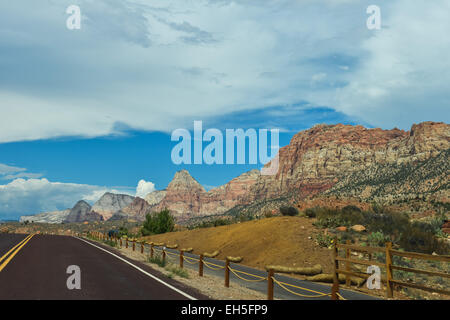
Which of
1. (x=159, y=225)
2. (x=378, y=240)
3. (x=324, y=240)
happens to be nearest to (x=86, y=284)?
(x=324, y=240)

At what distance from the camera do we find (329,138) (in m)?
177

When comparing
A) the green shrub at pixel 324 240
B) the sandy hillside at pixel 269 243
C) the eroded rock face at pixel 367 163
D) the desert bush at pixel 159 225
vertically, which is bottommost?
the desert bush at pixel 159 225

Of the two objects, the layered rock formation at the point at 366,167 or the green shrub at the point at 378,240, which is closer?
the green shrub at the point at 378,240

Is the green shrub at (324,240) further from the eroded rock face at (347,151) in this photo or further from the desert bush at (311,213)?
the eroded rock face at (347,151)

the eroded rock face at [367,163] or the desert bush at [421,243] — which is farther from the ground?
the eroded rock face at [367,163]

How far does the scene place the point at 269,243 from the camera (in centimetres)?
2773

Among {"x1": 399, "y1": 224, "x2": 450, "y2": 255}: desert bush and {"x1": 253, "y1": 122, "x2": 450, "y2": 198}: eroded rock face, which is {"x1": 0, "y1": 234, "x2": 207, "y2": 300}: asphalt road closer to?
{"x1": 399, "y1": 224, "x2": 450, "y2": 255}: desert bush

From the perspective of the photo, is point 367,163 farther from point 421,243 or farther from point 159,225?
point 421,243

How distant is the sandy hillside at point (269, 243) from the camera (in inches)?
917

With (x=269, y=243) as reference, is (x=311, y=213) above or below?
above

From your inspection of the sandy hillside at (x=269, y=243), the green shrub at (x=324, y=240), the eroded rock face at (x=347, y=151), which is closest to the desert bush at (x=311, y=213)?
the sandy hillside at (x=269, y=243)

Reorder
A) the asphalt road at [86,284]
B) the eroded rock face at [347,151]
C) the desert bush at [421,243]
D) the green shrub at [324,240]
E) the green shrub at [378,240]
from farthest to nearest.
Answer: the eroded rock face at [347,151] < the green shrub at [324,240] < the green shrub at [378,240] < the desert bush at [421,243] < the asphalt road at [86,284]

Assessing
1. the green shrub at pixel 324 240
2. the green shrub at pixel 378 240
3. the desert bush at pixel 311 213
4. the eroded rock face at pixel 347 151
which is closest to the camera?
the green shrub at pixel 378 240
